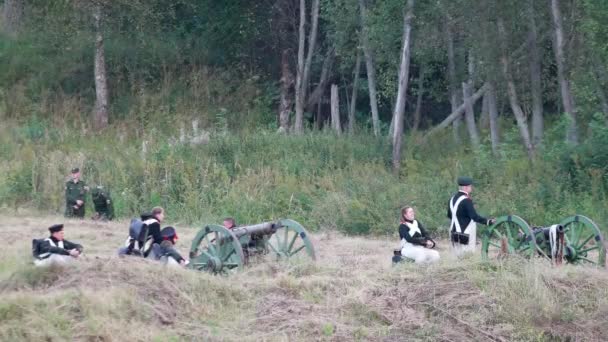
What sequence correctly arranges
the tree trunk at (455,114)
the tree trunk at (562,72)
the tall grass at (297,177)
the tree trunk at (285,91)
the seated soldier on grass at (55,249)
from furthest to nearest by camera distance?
the tree trunk at (285,91) → the tree trunk at (455,114) → the tree trunk at (562,72) → the tall grass at (297,177) → the seated soldier on grass at (55,249)

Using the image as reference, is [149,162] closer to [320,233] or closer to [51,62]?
[320,233]

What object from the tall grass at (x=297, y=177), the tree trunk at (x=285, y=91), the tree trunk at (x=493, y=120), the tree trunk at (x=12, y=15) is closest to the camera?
the tall grass at (x=297, y=177)

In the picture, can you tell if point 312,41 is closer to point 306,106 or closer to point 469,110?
point 306,106

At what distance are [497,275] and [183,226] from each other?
33.2 ft

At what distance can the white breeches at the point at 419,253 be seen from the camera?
15.6m

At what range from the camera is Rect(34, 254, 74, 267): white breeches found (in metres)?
14.1

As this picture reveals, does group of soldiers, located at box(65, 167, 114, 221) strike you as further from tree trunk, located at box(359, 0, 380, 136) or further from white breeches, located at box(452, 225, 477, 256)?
white breeches, located at box(452, 225, 477, 256)

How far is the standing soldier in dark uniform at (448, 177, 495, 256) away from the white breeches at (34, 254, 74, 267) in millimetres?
5569

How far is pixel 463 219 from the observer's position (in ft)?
52.0

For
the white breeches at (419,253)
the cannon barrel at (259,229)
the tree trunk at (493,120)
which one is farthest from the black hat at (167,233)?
the tree trunk at (493,120)

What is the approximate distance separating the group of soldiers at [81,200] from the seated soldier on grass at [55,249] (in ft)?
26.1

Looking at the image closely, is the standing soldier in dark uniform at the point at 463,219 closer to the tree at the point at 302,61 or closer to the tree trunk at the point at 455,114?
the tree trunk at the point at 455,114

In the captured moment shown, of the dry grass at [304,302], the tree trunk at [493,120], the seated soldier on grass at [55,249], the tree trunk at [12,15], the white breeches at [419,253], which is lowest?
the dry grass at [304,302]

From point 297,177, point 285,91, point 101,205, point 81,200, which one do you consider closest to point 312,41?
point 285,91
